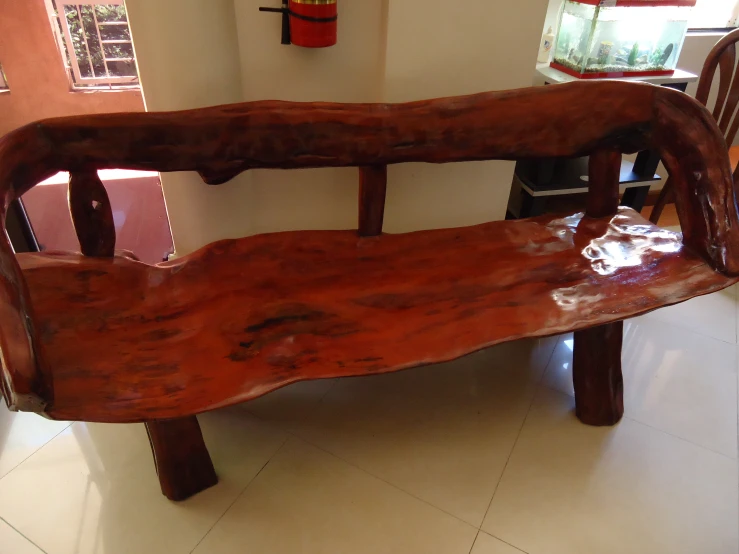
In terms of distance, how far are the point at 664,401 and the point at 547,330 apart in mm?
725

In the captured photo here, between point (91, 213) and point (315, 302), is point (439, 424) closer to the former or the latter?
point (315, 302)

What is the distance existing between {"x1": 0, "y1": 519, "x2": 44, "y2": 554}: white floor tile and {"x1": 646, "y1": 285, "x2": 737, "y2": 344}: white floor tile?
2.02 m

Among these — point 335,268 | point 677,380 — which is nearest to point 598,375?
point 677,380

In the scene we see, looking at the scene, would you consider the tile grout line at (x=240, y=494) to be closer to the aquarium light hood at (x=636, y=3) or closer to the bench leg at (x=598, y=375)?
the bench leg at (x=598, y=375)

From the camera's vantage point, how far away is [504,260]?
4.54ft

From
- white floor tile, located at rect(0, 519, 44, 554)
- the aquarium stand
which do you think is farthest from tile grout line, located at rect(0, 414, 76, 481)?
the aquarium stand

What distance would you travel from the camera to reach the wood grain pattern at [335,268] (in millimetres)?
1020

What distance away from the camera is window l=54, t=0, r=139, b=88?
82.6 inches

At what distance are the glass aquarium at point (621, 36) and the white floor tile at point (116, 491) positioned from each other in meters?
1.62

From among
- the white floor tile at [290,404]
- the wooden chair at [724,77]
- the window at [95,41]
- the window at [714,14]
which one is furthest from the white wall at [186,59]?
the window at [714,14]

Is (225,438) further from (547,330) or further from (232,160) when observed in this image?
(547,330)

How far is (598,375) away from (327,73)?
1.14 m

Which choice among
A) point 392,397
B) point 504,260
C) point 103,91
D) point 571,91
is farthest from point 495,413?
point 103,91

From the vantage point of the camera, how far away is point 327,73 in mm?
1466
